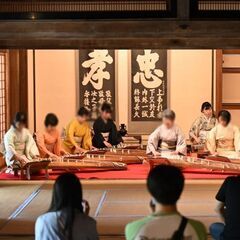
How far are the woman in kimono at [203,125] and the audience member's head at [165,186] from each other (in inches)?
310

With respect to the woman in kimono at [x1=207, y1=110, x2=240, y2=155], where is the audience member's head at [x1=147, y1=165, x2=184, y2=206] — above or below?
above

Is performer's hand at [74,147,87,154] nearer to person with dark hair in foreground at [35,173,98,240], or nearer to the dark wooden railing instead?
the dark wooden railing

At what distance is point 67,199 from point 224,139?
272 inches

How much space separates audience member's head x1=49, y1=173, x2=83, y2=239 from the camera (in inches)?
114

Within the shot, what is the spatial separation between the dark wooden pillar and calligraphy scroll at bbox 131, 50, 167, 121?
2114 mm

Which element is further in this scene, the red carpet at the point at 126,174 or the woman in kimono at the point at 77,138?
Answer: the woman in kimono at the point at 77,138

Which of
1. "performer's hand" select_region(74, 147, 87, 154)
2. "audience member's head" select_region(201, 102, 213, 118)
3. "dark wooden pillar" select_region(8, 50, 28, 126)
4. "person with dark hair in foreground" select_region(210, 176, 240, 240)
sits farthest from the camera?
"dark wooden pillar" select_region(8, 50, 28, 126)

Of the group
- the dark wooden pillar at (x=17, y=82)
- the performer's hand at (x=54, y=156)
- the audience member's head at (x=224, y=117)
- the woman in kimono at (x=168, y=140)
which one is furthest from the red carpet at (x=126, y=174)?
the dark wooden pillar at (x=17, y=82)

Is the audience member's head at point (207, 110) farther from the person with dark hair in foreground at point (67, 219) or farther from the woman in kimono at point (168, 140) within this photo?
the person with dark hair in foreground at point (67, 219)

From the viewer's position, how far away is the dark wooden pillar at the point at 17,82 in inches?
428

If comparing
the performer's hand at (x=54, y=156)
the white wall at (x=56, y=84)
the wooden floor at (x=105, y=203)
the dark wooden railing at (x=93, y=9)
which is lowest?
the wooden floor at (x=105, y=203)

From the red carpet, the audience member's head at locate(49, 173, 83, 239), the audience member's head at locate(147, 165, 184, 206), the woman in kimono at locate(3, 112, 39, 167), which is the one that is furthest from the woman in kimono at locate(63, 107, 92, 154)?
the audience member's head at locate(147, 165, 184, 206)

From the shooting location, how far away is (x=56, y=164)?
9031 mm

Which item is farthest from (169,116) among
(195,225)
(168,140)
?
(195,225)
